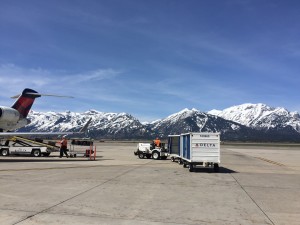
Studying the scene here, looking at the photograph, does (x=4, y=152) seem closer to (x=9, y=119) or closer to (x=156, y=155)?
(x=9, y=119)

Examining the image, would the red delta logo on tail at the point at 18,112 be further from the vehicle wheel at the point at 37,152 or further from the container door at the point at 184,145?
the container door at the point at 184,145

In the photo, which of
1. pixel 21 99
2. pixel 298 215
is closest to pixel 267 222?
pixel 298 215

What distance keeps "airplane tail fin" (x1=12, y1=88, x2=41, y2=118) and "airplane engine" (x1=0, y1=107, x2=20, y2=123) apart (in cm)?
245

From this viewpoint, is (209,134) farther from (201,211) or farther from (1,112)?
(1,112)

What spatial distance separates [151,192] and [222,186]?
423cm

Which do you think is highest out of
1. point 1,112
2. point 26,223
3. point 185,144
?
point 1,112

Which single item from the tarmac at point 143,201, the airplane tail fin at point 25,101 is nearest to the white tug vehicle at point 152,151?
the airplane tail fin at point 25,101

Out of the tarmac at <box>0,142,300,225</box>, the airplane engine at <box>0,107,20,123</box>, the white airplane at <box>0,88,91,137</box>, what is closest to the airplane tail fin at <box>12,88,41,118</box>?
the white airplane at <box>0,88,91,137</box>

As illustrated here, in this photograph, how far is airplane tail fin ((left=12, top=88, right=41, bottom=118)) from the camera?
145 feet

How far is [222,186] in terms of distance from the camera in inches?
664

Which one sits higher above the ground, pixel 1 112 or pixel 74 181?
pixel 1 112

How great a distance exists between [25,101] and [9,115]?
5.36 m

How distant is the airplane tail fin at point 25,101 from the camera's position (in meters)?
44.2

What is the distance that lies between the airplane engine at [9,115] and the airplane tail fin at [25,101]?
2.45 m
